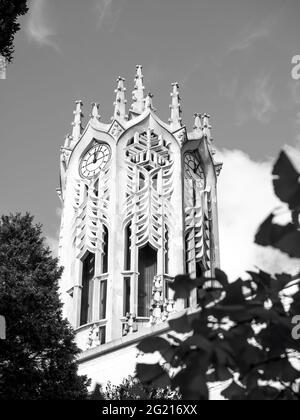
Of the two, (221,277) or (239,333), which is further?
(221,277)

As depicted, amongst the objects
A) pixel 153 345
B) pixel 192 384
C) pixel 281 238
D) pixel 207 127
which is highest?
pixel 207 127

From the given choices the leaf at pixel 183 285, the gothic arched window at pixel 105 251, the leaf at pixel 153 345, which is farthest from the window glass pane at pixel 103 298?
the leaf at pixel 183 285

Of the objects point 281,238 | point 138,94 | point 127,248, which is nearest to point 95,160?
point 138,94

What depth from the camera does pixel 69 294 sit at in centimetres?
3966

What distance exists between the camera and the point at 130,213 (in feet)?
131

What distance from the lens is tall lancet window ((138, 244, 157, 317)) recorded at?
37562 mm

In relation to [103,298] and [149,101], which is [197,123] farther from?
[103,298]

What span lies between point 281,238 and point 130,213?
36.3m

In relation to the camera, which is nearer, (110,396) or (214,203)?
(110,396)

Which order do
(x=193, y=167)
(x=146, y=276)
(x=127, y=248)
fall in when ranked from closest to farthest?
1. (x=146, y=276)
2. (x=127, y=248)
3. (x=193, y=167)

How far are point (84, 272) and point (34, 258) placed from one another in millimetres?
19545

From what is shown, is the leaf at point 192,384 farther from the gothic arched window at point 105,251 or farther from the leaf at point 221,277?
the gothic arched window at point 105,251
